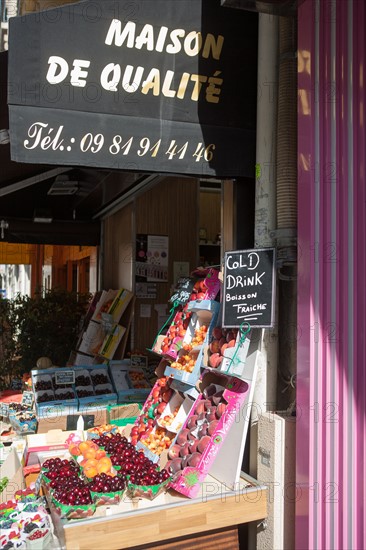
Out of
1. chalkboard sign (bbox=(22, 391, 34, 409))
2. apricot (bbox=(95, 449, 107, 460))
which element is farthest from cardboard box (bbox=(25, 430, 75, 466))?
chalkboard sign (bbox=(22, 391, 34, 409))

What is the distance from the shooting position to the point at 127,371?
17.3ft

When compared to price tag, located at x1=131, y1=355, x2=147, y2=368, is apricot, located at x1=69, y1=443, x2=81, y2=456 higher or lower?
lower

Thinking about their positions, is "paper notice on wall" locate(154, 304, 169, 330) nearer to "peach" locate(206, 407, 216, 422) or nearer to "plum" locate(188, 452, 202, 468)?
"peach" locate(206, 407, 216, 422)

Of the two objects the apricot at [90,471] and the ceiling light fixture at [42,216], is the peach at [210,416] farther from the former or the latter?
the ceiling light fixture at [42,216]

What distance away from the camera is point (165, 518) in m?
2.45

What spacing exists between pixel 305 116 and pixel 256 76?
748 millimetres

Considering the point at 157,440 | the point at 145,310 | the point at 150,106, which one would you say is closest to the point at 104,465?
the point at 157,440

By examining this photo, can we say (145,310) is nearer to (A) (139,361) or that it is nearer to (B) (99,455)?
(A) (139,361)

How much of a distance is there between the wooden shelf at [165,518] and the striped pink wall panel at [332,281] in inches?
11.1

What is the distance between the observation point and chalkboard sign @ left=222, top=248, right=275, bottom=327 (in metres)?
2.66

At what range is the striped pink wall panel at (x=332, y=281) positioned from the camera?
7.50 feet

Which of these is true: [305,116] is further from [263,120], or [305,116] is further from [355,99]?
[263,120]

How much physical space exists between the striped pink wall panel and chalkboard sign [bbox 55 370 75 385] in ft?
9.74

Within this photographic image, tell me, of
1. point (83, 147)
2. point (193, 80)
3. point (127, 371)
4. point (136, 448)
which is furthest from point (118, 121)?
point (127, 371)
